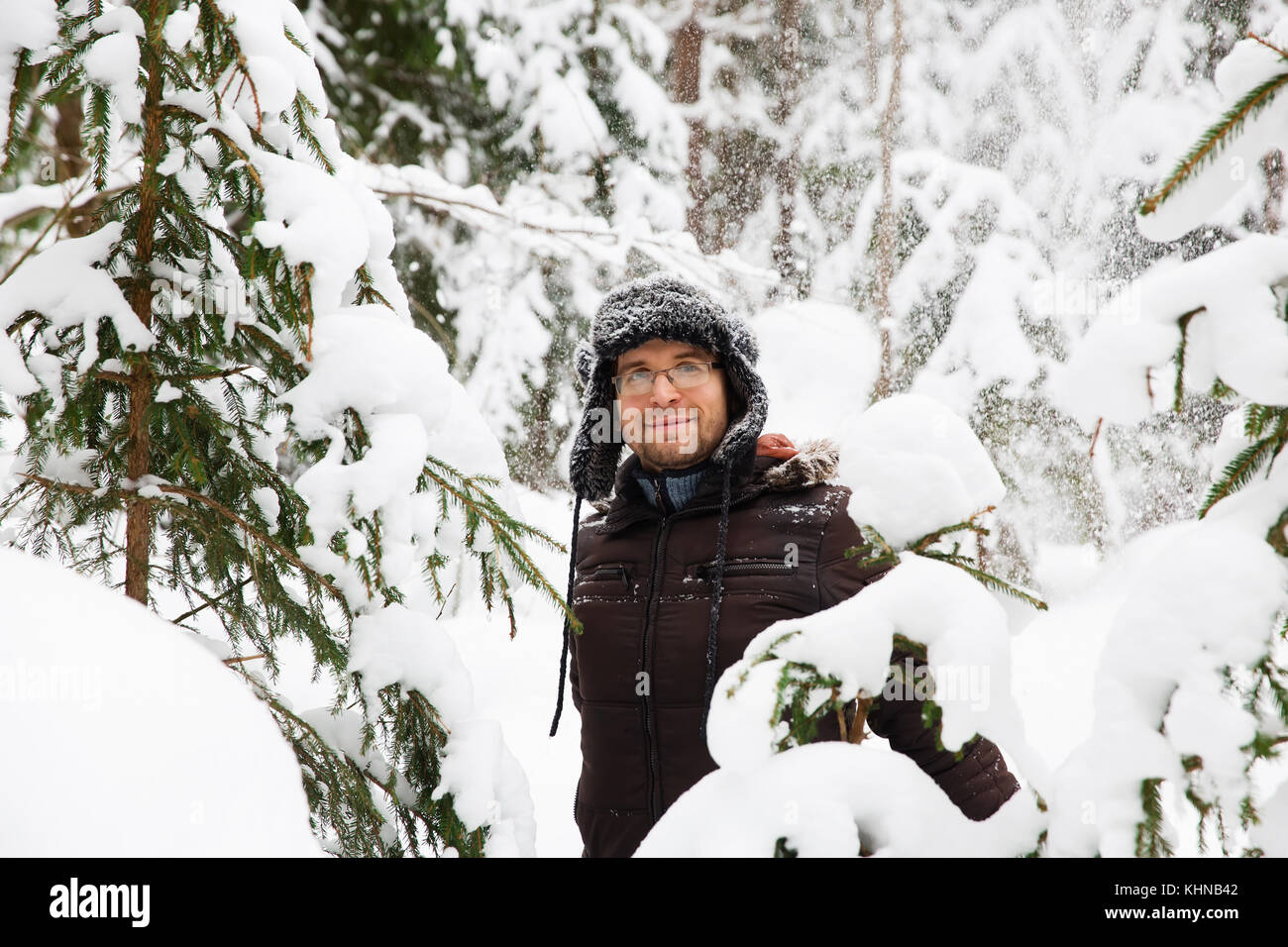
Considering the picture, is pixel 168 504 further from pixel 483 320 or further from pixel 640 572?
pixel 483 320

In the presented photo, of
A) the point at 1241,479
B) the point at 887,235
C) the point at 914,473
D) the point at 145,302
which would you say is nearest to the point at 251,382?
the point at 145,302

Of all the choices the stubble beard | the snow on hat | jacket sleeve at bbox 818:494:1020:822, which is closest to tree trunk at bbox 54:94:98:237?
the snow on hat

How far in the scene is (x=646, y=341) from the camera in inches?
104

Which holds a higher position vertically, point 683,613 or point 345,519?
point 345,519

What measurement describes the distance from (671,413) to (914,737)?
1090 mm

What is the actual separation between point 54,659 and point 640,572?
154 cm

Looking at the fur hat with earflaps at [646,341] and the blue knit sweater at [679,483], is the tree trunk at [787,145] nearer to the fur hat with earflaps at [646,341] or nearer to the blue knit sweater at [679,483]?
the fur hat with earflaps at [646,341]

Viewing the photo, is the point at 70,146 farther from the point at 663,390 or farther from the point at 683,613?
the point at 683,613

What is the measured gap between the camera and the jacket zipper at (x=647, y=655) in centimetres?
236

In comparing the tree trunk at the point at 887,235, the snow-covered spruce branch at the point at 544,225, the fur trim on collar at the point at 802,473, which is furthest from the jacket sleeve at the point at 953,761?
the tree trunk at the point at 887,235

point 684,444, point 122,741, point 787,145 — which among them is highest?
point 787,145

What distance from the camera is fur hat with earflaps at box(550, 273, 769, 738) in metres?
2.52
